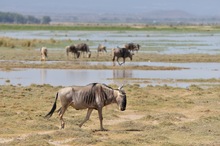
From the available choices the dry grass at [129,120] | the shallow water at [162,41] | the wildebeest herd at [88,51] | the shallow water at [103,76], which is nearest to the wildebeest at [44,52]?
the wildebeest herd at [88,51]

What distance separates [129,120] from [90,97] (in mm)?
2374

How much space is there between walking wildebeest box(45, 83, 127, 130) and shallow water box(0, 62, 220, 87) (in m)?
10.5

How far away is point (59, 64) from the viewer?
3616 centimetres

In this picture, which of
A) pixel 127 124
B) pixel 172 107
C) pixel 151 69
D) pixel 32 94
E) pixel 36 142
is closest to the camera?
pixel 36 142

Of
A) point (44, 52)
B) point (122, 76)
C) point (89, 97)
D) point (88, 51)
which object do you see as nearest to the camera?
point (89, 97)

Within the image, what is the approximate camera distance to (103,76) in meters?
30.2

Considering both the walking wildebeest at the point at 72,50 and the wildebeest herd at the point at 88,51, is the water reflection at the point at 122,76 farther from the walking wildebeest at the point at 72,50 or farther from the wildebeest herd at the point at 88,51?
the walking wildebeest at the point at 72,50

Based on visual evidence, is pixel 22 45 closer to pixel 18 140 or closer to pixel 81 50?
pixel 81 50

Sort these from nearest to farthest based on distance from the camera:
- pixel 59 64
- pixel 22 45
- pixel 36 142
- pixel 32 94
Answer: pixel 36 142
pixel 32 94
pixel 59 64
pixel 22 45

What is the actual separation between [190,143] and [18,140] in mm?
3608

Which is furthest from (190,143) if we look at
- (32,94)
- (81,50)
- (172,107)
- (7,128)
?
(81,50)

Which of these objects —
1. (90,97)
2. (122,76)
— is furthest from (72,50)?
(90,97)

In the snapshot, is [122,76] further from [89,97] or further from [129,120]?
[89,97]

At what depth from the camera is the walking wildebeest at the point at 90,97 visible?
51.5 feet
